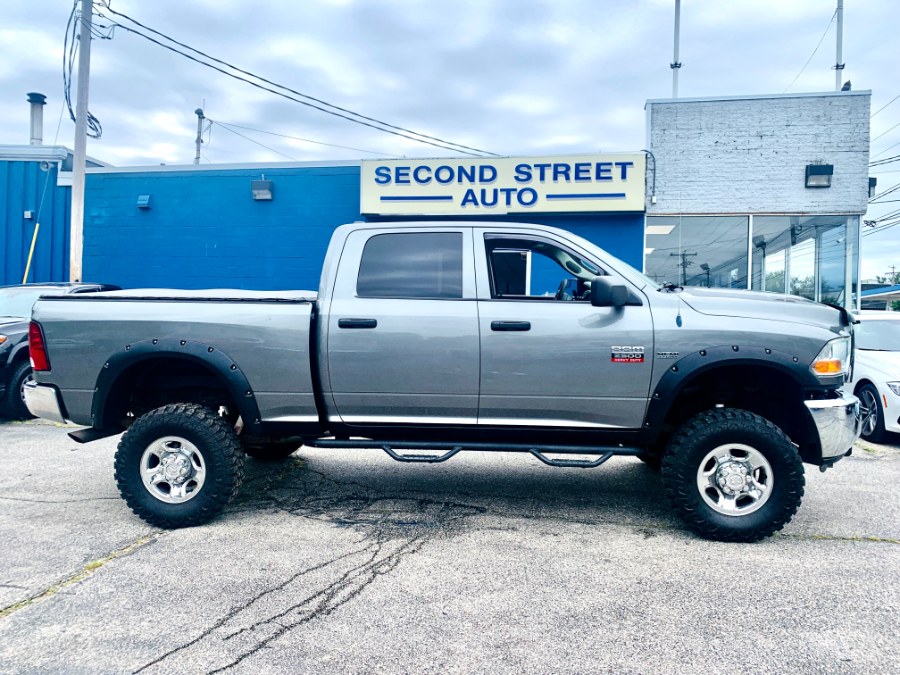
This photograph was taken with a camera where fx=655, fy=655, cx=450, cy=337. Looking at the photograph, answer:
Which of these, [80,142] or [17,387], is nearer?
[17,387]

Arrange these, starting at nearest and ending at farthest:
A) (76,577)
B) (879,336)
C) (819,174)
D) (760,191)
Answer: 1. (76,577)
2. (879,336)
3. (819,174)
4. (760,191)

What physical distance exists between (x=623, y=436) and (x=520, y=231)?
5.08ft

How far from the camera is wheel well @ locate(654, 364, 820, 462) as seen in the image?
163 inches

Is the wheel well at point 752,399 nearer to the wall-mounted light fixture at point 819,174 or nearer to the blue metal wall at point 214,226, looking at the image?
the wall-mounted light fixture at point 819,174

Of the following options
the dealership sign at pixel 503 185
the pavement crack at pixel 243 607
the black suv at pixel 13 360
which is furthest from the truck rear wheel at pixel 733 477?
the dealership sign at pixel 503 185

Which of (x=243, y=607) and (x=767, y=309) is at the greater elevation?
(x=767, y=309)

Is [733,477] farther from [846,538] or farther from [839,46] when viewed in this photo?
[839,46]

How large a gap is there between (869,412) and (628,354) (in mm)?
4947

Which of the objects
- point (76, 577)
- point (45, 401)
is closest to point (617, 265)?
point (76, 577)

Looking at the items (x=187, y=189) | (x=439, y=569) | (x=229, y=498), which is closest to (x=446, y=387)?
(x=439, y=569)

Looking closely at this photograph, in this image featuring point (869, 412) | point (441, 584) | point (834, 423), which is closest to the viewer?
point (441, 584)

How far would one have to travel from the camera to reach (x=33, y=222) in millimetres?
14891

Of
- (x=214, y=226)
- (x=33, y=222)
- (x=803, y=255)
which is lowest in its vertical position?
(x=803, y=255)

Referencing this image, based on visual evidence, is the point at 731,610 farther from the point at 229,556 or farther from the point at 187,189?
the point at 187,189
